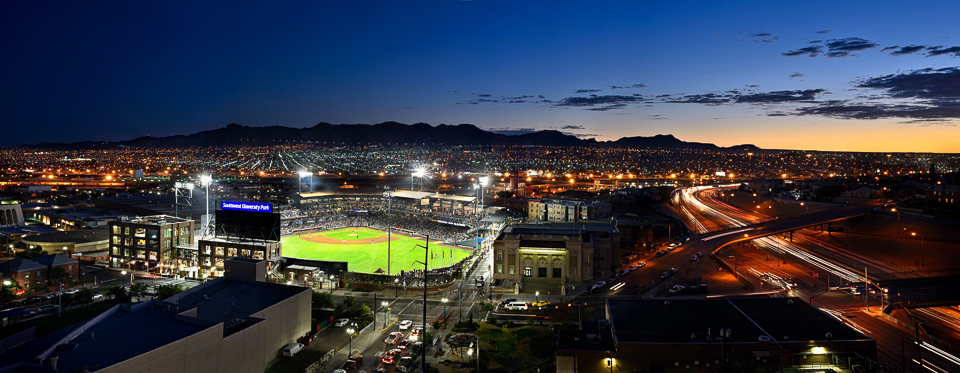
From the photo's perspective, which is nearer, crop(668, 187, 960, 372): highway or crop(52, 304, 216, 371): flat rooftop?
crop(52, 304, 216, 371): flat rooftop

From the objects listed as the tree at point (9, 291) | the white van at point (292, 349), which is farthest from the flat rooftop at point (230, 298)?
the tree at point (9, 291)

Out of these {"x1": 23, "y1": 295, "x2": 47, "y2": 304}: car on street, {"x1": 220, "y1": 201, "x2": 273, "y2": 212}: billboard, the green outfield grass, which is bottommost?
the green outfield grass

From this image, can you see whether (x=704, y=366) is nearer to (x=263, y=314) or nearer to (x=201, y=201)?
(x=263, y=314)

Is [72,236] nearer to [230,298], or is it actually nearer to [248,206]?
[248,206]

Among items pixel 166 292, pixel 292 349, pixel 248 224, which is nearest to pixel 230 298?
pixel 292 349

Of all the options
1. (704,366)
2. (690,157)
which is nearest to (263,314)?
(704,366)

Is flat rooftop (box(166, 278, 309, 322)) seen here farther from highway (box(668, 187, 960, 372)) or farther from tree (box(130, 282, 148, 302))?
highway (box(668, 187, 960, 372))

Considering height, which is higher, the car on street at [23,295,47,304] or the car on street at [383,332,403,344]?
the car on street at [383,332,403,344]

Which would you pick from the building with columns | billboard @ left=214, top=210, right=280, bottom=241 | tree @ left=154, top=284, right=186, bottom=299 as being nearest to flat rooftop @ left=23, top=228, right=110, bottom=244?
billboard @ left=214, top=210, right=280, bottom=241

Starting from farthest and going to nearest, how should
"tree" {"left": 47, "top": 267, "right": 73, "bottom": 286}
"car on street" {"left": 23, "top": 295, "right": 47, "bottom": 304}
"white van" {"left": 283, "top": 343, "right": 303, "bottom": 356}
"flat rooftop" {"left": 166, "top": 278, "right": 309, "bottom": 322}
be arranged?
"tree" {"left": 47, "top": 267, "right": 73, "bottom": 286}
"car on street" {"left": 23, "top": 295, "right": 47, "bottom": 304}
"white van" {"left": 283, "top": 343, "right": 303, "bottom": 356}
"flat rooftop" {"left": 166, "top": 278, "right": 309, "bottom": 322}
